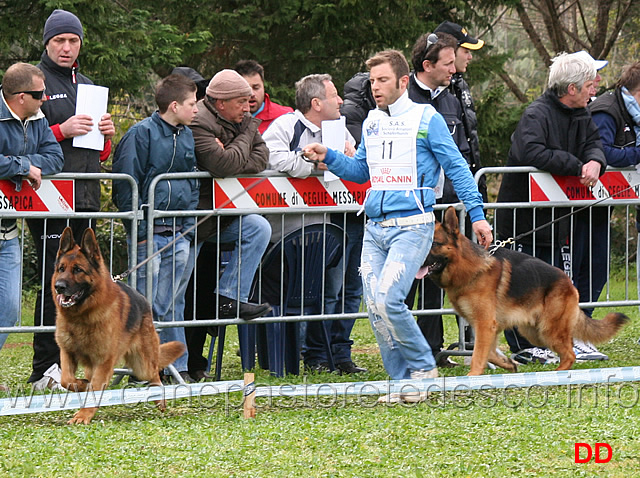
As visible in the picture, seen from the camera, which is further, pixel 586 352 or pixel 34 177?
pixel 586 352

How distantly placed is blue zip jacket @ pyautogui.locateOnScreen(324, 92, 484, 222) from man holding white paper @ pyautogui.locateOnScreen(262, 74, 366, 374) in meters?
1.28

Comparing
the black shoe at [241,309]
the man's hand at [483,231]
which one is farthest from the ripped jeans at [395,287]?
the black shoe at [241,309]

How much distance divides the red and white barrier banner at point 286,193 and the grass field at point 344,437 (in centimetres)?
159

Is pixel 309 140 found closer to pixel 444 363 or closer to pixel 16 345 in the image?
pixel 444 363

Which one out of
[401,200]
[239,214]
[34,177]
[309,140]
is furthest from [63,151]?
[401,200]

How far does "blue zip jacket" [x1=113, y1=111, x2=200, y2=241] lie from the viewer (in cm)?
690

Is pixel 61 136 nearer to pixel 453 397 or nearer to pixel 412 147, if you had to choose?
pixel 412 147

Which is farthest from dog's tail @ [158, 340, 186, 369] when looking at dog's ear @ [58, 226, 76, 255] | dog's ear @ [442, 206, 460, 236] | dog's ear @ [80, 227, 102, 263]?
dog's ear @ [442, 206, 460, 236]

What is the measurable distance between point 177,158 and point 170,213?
41 centimetres

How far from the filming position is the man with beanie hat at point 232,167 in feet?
23.3

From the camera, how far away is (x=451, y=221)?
6625 mm

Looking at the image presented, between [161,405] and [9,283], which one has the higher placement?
[9,283]

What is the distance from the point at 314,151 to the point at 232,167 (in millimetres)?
999

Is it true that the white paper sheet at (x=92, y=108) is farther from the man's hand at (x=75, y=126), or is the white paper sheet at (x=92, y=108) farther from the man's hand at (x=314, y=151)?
the man's hand at (x=314, y=151)
